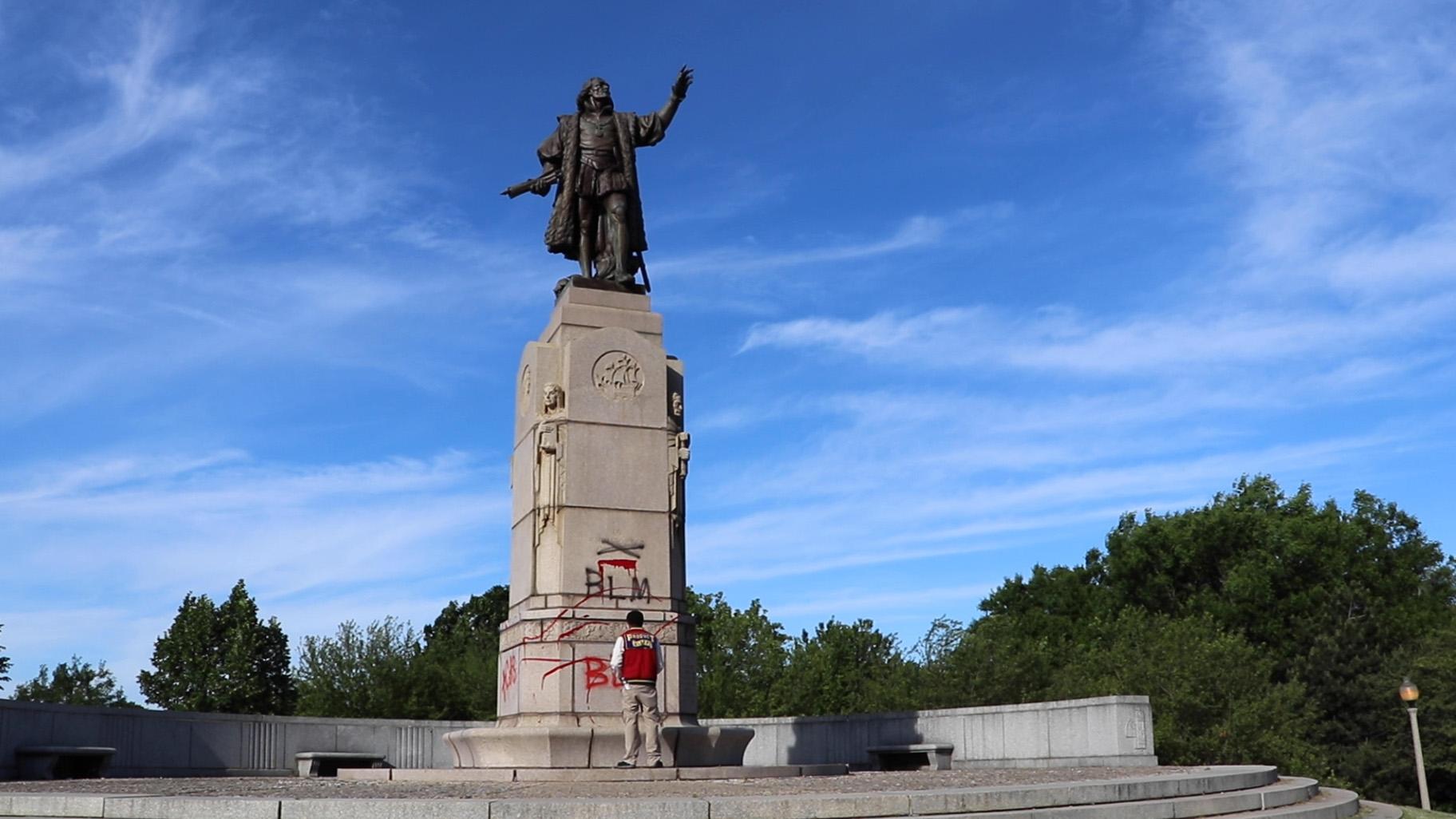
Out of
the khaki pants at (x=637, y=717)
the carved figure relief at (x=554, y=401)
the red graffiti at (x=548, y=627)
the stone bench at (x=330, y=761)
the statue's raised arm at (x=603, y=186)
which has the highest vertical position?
the statue's raised arm at (x=603, y=186)

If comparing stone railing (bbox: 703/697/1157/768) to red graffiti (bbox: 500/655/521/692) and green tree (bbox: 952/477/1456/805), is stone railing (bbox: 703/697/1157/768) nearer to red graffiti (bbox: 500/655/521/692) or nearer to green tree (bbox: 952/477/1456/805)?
red graffiti (bbox: 500/655/521/692)

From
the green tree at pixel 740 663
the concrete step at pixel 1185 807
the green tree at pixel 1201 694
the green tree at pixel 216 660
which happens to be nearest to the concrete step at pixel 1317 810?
the concrete step at pixel 1185 807

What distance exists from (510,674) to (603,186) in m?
6.67

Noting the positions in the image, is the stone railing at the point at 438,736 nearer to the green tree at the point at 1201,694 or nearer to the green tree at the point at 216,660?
the green tree at the point at 1201,694

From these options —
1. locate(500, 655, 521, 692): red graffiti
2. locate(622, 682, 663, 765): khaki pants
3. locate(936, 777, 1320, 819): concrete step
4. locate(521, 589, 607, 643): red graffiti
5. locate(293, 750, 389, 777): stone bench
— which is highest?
locate(521, 589, 607, 643): red graffiti

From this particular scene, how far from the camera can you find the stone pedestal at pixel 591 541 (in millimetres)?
14453

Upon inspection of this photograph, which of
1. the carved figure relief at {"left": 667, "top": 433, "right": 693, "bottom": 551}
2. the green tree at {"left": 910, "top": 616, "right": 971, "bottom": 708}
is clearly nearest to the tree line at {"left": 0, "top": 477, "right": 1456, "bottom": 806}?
the green tree at {"left": 910, "top": 616, "right": 971, "bottom": 708}

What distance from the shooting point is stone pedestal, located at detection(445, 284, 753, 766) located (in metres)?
14.5

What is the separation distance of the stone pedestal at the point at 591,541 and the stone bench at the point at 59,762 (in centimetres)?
541

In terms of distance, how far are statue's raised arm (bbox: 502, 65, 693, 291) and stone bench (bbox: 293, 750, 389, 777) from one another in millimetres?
8293

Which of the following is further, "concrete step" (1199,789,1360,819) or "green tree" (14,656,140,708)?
"green tree" (14,656,140,708)

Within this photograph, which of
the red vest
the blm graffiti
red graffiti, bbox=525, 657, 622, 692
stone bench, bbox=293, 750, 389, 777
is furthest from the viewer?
stone bench, bbox=293, 750, 389, 777

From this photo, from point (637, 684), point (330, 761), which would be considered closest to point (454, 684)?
point (330, 761)

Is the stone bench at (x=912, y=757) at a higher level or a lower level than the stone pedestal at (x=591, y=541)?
lower
